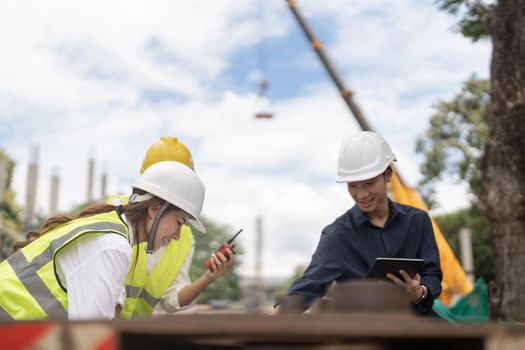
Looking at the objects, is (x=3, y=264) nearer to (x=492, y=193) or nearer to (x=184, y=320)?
(x=184, y=320)

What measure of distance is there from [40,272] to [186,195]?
36.6 inches

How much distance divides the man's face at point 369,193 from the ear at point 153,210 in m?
1.24

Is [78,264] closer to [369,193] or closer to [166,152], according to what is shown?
[369,193]

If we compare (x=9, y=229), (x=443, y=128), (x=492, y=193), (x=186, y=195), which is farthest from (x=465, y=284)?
(x=9, y=229)

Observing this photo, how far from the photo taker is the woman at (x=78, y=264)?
2.74 m

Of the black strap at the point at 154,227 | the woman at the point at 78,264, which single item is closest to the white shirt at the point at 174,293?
the black strap at the point at 154,227

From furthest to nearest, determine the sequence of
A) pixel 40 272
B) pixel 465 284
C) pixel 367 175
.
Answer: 1. pixel 465 284
2. pixel 367 175
3. pixel 40 272

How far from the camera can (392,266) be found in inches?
133

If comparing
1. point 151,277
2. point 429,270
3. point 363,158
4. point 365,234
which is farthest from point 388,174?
point 151,277

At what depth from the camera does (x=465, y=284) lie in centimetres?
991

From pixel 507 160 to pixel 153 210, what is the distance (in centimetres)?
410

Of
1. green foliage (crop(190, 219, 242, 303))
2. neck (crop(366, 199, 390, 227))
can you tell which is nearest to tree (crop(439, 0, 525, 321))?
neck (crop(366, 199, 390, 227))

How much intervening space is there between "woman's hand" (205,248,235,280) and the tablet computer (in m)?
1.26

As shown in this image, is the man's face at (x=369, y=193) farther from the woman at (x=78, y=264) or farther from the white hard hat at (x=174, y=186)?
the woman at (x=78, y=264)
